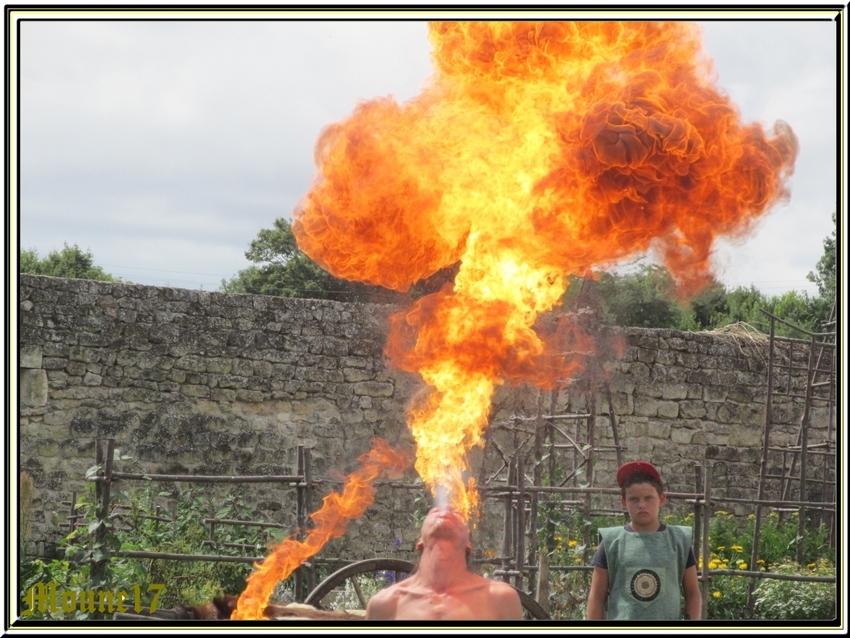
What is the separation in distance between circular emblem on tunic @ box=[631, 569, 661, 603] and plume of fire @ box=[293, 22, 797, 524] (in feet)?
3.99

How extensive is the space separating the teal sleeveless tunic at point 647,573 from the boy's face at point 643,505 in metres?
0.04

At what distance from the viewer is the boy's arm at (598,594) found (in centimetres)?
450

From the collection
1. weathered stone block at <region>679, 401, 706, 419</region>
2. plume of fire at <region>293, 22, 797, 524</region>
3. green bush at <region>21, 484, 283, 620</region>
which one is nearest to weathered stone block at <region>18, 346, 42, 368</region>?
green bush at <region>21, 484, 283, 620</region>

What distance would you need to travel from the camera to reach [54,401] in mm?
8984

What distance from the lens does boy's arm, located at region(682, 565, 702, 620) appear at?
454 cm

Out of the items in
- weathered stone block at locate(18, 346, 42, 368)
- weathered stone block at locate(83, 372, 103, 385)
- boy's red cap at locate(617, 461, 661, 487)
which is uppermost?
weathered stone block at locate(18, 346, 42, 368)

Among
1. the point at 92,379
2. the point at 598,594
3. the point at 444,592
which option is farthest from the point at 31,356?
the point at 598,594

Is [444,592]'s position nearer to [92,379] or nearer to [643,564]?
[643,564]

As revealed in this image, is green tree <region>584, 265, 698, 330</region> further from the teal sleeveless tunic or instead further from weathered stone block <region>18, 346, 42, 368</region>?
the teal sleeveless tunic

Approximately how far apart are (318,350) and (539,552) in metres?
3.31

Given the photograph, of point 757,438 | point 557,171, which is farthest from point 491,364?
point 757,438

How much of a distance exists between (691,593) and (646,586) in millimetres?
263

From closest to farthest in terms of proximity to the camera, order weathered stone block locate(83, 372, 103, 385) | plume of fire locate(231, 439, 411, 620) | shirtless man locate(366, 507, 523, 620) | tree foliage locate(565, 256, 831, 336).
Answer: shirtless man locate(366, 507, 523, 620)
plume of fire locate(231, 439, 411, 620)
weathered stone block locate(83, 372, 103, 385)
tree foliage locate(565, 256, 831, 336)

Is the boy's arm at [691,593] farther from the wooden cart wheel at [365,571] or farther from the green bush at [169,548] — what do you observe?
the green bush at [169,548]
